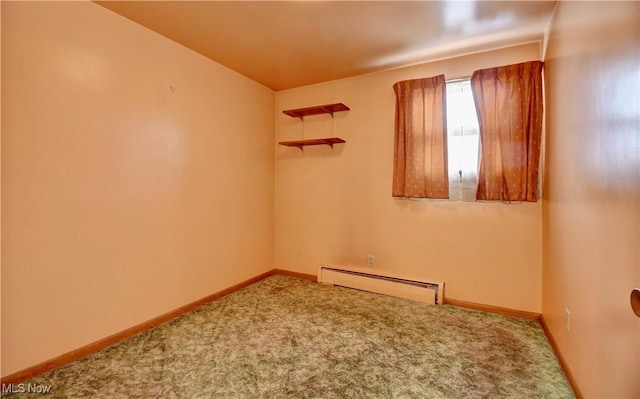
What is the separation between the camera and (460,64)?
288 cm

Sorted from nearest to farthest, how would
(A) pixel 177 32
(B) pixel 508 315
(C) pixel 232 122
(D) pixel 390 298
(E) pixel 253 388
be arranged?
(E) pixel 253 388 < (A) pixel 177 32 < (B) pixel 508 315 < (D) pixel 390 298 < (C) pixel 232 122

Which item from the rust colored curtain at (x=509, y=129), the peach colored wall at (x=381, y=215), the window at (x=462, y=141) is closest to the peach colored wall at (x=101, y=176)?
the peach colored wall at (x=381, y=215)

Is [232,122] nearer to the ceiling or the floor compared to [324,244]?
nearer to the ceiling

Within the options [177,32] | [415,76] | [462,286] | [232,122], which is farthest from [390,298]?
[177,32]

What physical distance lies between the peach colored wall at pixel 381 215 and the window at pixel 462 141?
0.12 meters

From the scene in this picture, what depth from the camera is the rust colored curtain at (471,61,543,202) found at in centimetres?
250

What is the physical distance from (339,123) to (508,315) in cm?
264

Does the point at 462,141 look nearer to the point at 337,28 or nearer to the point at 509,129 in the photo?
the point at 509,129

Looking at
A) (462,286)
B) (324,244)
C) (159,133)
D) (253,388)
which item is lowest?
(253,388)

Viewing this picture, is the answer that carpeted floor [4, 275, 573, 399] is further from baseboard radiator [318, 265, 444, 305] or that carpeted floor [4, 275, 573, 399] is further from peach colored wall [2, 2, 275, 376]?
peach colored wall [2, 2, 275, 376]

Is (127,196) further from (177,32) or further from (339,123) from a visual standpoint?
(339,123)

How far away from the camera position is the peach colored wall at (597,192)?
1043 millimetres

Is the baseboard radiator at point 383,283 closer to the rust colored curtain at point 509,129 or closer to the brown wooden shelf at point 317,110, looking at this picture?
the rust colored curtain at point 509,129

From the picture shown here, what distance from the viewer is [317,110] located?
354 centimetres
